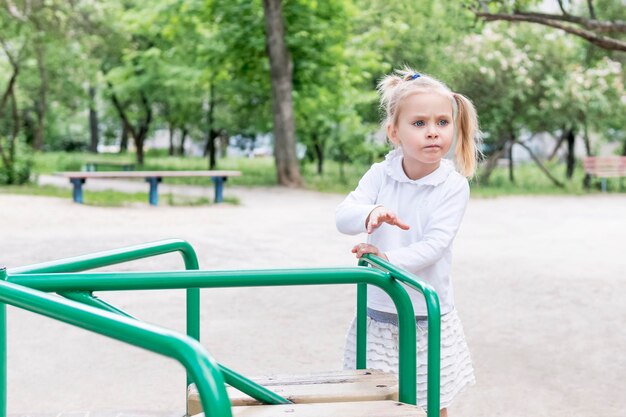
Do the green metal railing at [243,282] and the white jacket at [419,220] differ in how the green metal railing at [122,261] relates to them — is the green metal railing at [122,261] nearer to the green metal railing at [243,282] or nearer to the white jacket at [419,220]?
the green metal railing at [243,282]

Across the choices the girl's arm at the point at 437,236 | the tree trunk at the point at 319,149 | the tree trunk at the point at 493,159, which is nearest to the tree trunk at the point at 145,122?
the tree trunk at the point at 319,149

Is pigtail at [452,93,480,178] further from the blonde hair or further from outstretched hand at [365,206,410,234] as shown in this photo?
outstretched hand at [365,206,410,234]

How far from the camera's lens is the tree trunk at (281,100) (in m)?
19.5

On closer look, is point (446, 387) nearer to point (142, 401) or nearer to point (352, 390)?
point (352, 390)

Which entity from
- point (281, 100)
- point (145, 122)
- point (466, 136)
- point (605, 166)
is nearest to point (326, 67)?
point (281, 100)

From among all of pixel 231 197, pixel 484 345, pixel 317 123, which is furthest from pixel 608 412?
pixel 317 123

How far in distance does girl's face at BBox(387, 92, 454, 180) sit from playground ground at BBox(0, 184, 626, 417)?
5.67 ft

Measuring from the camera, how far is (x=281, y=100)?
19844 millimetres

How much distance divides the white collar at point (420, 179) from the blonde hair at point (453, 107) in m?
0.07

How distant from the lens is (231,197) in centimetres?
1667

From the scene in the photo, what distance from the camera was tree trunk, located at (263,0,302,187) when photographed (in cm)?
1948

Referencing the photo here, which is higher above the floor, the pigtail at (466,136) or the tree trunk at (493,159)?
the pigtail at (466,136)

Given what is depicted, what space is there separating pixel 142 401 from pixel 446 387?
1836mm

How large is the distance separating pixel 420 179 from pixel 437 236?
20 cm
